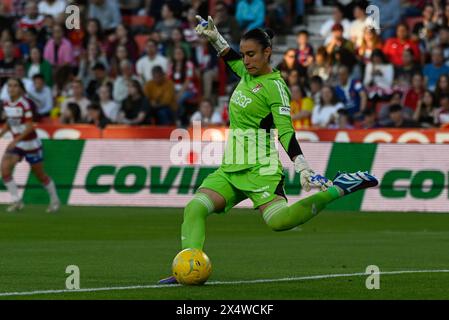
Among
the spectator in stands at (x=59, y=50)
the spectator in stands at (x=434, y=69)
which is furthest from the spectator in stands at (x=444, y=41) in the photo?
the spectator in stands at (x=59, y=50)

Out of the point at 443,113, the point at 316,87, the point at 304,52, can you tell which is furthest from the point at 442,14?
the point at 443,113

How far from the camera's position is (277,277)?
11.9m

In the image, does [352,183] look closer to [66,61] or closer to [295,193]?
[295,193]

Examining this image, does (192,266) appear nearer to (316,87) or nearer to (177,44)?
(316,87)

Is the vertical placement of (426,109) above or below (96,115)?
above

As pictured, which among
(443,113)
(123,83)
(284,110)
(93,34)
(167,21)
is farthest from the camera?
(167,21)

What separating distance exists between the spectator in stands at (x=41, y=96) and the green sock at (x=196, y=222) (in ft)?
55.0

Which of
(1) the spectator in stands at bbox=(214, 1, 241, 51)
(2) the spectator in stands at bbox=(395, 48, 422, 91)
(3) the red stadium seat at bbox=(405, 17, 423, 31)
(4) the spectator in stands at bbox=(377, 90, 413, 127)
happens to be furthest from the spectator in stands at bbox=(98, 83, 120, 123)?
(3) the red stadium seat at bbox=(405, 17, 423, 31)

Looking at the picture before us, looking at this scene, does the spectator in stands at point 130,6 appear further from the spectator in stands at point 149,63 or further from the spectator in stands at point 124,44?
the spectator in stands at point 149,63

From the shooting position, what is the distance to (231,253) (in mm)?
14742

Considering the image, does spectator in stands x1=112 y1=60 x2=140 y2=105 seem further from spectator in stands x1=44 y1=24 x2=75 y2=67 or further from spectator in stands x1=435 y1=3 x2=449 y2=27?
spectator in stands x1=435 y1=3 x2=449 y2=27

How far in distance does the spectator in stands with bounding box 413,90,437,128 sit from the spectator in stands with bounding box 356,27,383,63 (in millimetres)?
2276

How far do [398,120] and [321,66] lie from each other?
3.36 metres

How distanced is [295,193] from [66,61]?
27.0 feet
